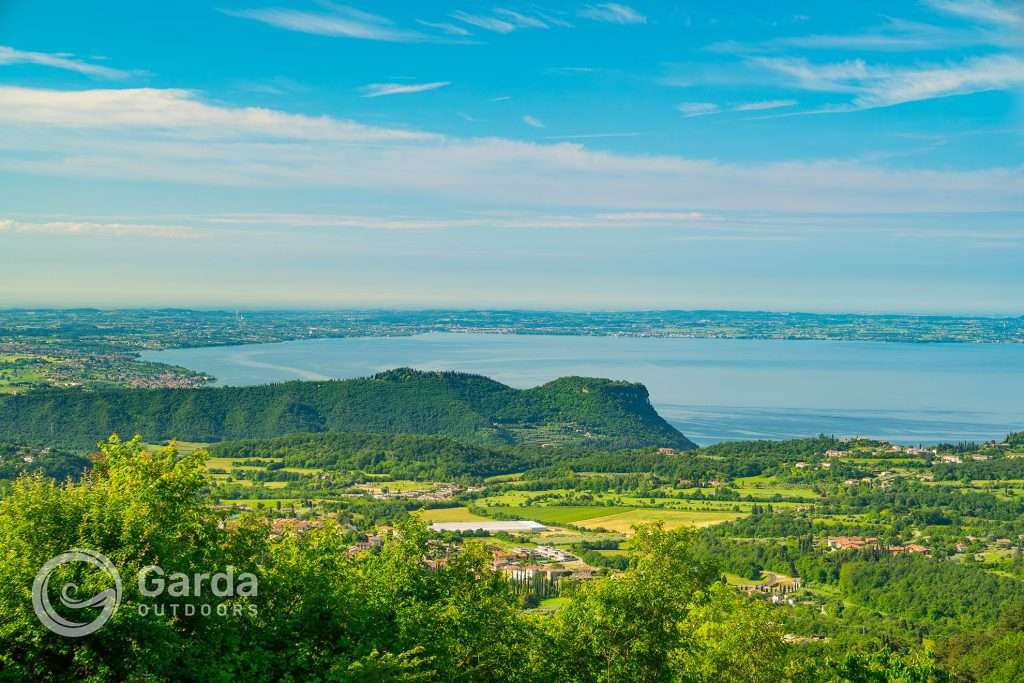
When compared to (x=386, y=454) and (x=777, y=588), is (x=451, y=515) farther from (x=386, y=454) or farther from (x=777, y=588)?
(x=386, y=454)

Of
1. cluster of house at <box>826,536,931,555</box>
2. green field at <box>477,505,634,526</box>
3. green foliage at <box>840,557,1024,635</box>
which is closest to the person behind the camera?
green foliage at <box>840,557,1024,635</box>

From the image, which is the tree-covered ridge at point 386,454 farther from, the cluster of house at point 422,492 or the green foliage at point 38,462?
the green foliage at point 38,462

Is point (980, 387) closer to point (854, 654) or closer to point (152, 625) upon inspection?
point (854, 654)

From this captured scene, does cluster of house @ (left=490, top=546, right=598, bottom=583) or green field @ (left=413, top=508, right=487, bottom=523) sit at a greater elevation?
cluster of house @ (left=490, top=546, right=598, bottom=583)

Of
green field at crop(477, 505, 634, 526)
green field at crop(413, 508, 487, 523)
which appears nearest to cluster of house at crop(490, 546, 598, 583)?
green field at crop(413, 508, 487, 523)

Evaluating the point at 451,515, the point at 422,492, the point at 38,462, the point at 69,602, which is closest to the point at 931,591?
the point at 451,515

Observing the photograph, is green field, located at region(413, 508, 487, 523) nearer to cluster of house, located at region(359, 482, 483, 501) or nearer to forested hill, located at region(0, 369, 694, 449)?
cluster of house, located at region(359, 482, 483, 501)

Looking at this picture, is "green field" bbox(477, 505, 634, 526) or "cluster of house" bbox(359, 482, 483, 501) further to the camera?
"cluster of house" bbox(359, 482, 483, 501)
